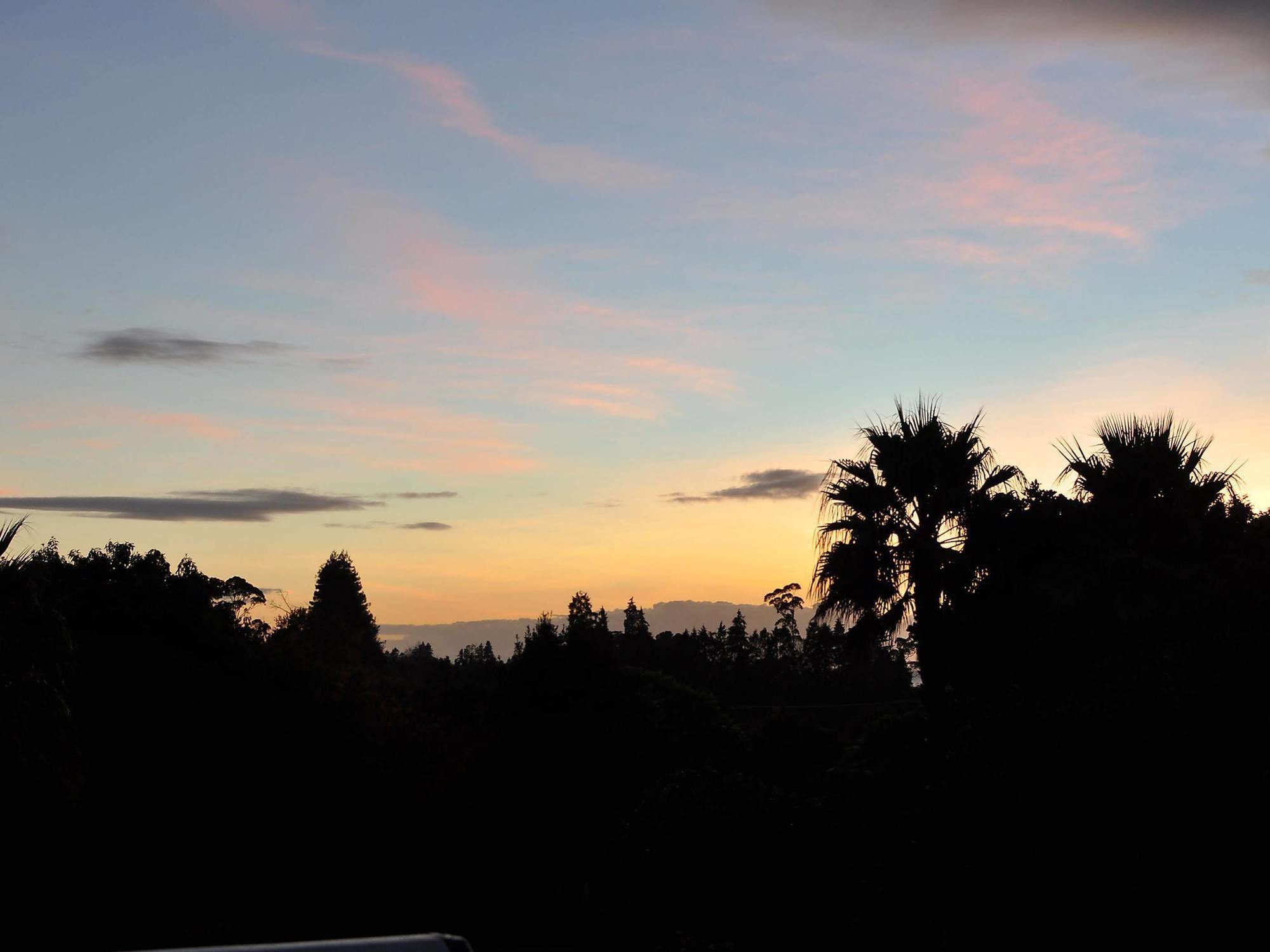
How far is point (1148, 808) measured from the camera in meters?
13.3

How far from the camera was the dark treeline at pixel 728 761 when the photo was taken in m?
13.5

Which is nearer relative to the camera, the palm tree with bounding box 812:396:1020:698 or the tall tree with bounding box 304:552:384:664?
the palm tree with bounding box 812:396:1020:698

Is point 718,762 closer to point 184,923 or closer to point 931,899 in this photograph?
point 184,923

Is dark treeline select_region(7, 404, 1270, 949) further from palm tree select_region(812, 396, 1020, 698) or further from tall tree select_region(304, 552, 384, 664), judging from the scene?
tall tree select_region(304, 552, 384, 664)

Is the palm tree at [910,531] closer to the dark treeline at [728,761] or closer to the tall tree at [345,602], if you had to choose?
the dark treeline at [728,761]

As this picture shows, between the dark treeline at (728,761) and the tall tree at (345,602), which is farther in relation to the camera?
the tall tree at (345,602)

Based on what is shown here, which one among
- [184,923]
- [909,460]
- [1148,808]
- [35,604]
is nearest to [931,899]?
[1148,808]

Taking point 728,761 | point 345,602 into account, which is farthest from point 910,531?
point 345,602

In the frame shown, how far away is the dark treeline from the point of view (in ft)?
44.2

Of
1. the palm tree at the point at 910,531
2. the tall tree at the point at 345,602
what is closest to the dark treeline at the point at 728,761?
the palm tree at the point at 910,531

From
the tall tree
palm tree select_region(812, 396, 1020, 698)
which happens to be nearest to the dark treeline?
palm tree select_region(812, 396, 1020, 698)

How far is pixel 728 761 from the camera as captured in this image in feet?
110

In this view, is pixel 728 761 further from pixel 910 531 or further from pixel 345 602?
pixel 345 602

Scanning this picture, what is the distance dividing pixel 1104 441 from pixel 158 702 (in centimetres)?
2520
